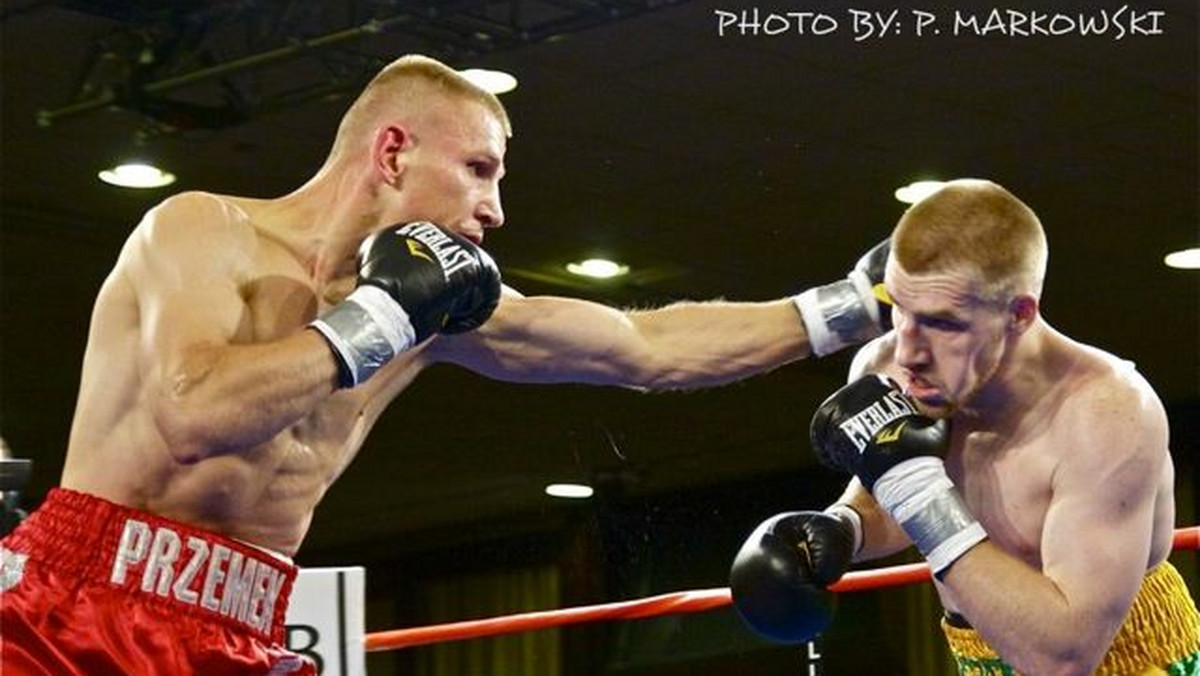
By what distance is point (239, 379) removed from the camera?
1.89 meters

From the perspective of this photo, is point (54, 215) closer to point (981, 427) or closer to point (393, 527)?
point (393, 527)

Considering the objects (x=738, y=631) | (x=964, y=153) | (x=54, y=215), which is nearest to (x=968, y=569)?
(x=964, y=153)

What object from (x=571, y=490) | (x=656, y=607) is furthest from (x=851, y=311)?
(x=571, y=490)

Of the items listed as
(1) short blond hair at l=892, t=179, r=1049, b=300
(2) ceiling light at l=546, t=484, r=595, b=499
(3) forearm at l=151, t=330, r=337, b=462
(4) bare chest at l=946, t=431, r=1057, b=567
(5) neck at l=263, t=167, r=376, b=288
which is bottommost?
(4) bare chest at l=946, t=431, r=1057, b=567

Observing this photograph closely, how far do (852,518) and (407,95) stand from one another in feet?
2.40

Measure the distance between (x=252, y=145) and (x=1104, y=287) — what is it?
10.5 feet

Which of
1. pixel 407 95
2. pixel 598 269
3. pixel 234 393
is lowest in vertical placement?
pixel 234 393

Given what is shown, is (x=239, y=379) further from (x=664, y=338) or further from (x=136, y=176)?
(x=136, y=176)

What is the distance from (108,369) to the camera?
1.99m

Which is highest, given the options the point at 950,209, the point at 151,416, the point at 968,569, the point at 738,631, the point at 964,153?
the point at 964,153

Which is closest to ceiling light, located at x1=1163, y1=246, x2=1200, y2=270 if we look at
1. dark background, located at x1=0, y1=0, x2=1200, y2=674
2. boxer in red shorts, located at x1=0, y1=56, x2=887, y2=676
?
dark background, located at x1=0, y1=0, x2=1200, y2=674

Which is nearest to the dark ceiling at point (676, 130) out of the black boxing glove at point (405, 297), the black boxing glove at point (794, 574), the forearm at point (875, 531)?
the forearm at point (875, 531)

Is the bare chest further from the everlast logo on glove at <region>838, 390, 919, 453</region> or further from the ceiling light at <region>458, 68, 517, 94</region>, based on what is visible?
the ceiling light at <region>458, 68, 517, 94</region>

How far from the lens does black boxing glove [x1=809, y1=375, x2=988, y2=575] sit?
6.74 feet
